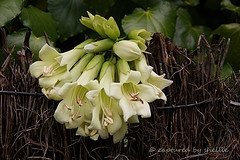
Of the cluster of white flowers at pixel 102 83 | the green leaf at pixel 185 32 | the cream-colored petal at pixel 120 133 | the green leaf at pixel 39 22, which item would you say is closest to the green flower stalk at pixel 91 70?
the cluster of white flowers at pixel 102 83

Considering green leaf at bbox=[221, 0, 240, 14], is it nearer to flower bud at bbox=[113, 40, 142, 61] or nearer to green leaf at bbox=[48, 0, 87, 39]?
green leaf at bbox=[48, 0, 87, 39]

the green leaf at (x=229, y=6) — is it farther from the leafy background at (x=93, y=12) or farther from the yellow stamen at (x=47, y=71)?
the yellow stamen at (x=47, y=71)

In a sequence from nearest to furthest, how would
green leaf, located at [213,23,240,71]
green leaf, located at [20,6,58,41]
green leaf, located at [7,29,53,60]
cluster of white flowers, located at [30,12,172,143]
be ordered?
cluster of white flowers, located at [30,12,172,143] → green leaf, located at [7,29,53,60] → green leaf, located at [20,6,58,41] → green leaf, located at [213,23,240,71]

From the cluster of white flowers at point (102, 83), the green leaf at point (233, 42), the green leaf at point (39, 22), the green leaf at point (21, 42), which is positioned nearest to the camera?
the cluster of white flowers at point (102, 83)

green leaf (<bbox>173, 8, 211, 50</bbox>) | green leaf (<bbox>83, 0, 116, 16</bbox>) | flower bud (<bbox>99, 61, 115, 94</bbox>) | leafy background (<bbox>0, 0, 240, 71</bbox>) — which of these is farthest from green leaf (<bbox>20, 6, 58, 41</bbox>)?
flower bud (<bbox>99, 61, 115, 94</bbox>)

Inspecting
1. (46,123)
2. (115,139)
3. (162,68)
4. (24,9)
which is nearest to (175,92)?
(162,68)

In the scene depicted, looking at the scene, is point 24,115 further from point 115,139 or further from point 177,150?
point 177,150

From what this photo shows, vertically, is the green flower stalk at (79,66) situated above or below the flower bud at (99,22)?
below

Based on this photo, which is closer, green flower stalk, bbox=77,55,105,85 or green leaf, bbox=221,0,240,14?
green flower stalk, bbox=77,55,105,85
